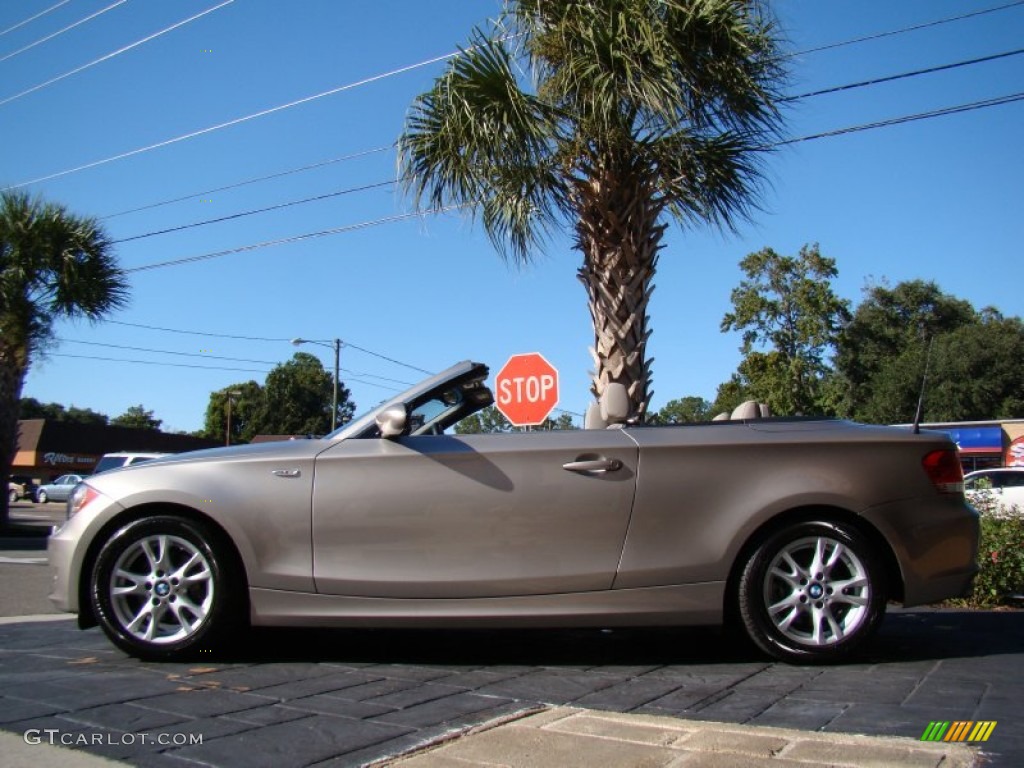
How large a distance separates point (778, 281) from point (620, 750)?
44.7m

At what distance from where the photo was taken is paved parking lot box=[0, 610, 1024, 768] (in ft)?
9.48

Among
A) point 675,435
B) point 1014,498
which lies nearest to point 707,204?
point 675,435

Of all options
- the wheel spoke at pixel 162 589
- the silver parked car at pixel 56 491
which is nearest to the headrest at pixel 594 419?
the wheel spoke at pixel 162 589

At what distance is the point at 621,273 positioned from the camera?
7.34 meters

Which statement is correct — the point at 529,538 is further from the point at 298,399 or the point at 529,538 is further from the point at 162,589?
the point at 298,399

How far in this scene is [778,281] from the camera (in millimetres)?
44875

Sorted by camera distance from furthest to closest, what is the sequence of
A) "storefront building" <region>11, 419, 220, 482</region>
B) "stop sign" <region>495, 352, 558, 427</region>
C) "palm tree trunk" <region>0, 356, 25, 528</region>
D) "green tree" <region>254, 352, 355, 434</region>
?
"green tree" <region>254, 352, 355, 434</region> < "storefront building" <region>11, 419, 220, 482</region> < "palm tree trunk" <region>0, 356, 25, 528</region> < "stop sign" <region>495, 352, 558, 427</region>

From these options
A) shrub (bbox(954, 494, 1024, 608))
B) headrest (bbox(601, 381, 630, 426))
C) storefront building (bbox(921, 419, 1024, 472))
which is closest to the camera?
headrest (bbox(601, 381, 630, 426))

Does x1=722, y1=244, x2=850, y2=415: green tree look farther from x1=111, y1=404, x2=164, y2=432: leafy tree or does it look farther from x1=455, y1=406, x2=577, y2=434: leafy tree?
x1=111, y1=404, x2=164, y2=432: leafy tree

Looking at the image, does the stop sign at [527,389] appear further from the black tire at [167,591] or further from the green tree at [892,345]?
the green tree at [892,345]

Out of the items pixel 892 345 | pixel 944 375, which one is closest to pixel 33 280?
pixel 944 375

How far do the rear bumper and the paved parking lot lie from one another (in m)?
0.35

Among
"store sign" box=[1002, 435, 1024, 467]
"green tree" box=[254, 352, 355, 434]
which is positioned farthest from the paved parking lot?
"green tree" box=[254, 352, 355, 434]

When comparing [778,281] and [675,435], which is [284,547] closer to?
[675,435]
